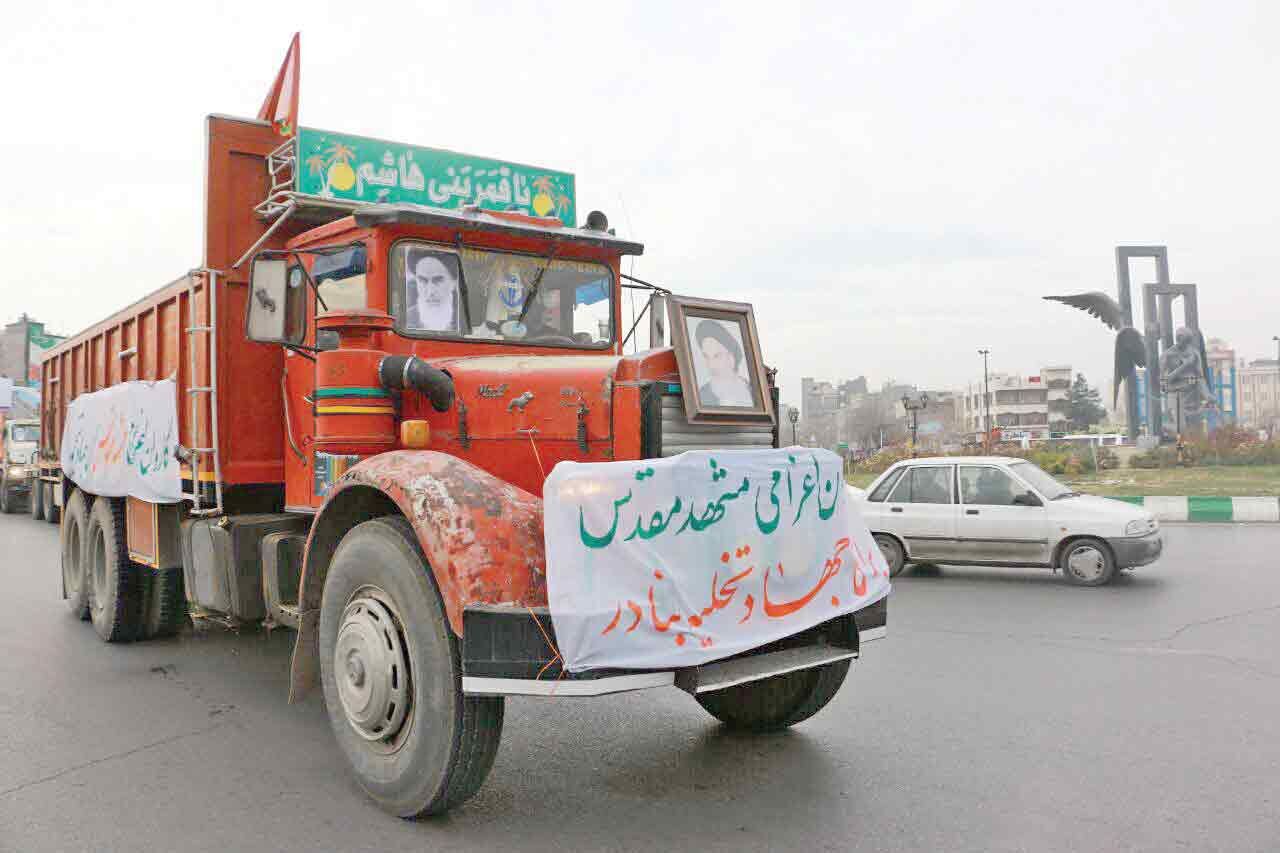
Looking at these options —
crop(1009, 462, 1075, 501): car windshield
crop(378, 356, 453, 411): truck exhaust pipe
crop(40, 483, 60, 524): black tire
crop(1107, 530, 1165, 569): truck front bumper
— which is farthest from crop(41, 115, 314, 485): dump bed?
crop(40, 483, 60, 524): black tire

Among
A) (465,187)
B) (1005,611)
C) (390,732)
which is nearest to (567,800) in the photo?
(390,732)

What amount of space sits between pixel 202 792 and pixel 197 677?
244 cm

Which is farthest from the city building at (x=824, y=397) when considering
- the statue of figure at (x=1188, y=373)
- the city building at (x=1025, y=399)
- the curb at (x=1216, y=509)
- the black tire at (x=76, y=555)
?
the black tire at (x=76, y=555)

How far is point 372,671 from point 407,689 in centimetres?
20

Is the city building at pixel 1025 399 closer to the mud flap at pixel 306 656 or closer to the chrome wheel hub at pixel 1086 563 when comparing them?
the chrome wheel hub at pixel 1086 563

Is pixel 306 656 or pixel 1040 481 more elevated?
pixel 1040 481

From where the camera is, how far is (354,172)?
600cm

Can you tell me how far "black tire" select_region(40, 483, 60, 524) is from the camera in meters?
20.4

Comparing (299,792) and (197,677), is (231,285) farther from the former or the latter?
(299,792)

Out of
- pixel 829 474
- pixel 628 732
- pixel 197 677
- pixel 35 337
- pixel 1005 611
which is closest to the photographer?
pixel 829 474

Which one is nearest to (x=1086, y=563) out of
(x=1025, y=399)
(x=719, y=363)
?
(x=719, y=363)

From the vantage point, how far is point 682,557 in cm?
366

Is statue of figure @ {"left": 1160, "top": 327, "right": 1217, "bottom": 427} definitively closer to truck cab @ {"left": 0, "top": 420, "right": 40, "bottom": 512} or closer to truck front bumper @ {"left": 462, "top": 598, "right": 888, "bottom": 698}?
truck cab @ {"left": 0, "top": 420, "right": 40, "bottom": 512}

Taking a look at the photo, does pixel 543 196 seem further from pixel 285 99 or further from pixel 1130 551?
pixel 1130 551
